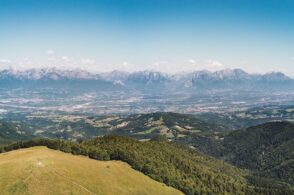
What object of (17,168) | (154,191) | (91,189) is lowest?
(154,191)

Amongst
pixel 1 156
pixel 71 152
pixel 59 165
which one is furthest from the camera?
pixel 71 152

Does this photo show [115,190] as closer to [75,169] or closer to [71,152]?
[75,169]

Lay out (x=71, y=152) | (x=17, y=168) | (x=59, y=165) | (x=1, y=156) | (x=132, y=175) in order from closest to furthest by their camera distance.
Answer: (x=17, y=168) < (x=59, y=165) < (x=1, y=156) < (x=132, y=175) < (x=71, y=152)

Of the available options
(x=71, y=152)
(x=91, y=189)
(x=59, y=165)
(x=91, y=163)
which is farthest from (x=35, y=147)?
(x=91, y=189)

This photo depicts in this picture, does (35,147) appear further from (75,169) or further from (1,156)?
(75,169)

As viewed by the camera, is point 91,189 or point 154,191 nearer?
point 91,189

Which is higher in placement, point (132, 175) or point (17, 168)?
point (17, 168)
